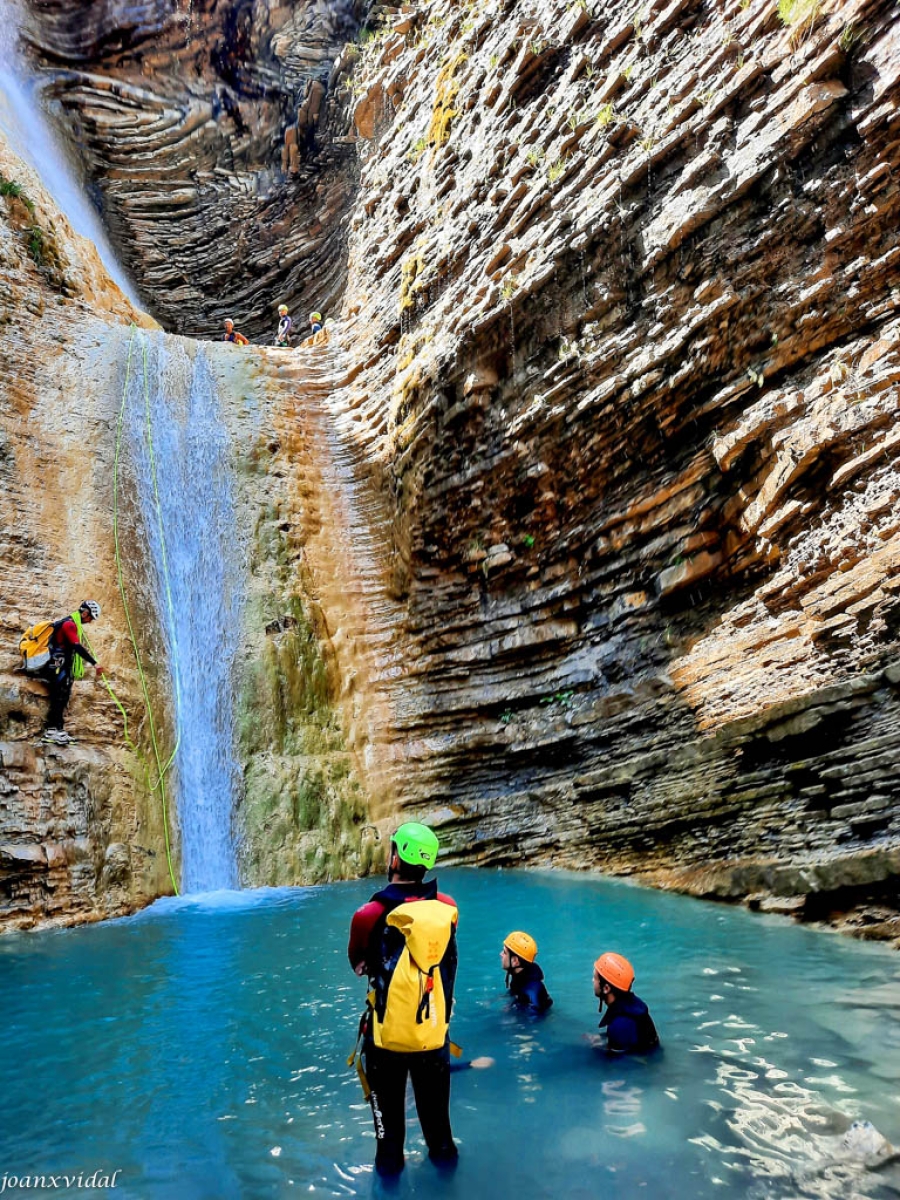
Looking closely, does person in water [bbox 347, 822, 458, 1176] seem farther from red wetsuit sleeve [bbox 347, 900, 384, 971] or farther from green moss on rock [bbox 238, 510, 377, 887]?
green moss on rock [bbox 238, 510, 377, 887]

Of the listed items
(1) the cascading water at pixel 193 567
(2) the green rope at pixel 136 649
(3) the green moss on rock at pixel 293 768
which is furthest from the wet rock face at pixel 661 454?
(2) the green rope at pixel 136 649

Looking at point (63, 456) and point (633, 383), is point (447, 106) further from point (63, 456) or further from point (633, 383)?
point (63, 456)

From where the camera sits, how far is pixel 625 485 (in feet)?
31.6

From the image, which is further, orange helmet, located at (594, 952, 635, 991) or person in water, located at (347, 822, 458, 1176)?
orange helmet, located at (594, 952, 635, 991)

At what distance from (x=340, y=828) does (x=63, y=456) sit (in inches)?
303

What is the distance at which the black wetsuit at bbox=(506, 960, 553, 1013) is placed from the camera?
15.4 ft

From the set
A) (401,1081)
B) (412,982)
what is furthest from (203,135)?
(401,1081)

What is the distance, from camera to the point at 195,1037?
4629mm

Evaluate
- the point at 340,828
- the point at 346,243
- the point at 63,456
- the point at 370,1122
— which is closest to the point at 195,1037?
the point at 370,1122

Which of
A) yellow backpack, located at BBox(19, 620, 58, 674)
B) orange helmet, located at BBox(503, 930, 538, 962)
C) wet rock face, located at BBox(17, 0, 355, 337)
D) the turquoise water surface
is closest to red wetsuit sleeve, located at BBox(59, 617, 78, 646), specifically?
yellow backpack, located at BBox(19, 620, 58, 674)

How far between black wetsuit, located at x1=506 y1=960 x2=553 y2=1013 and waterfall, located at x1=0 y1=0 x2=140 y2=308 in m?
23.6

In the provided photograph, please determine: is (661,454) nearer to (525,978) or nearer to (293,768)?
(293,768)

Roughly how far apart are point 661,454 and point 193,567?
7403 millimetres

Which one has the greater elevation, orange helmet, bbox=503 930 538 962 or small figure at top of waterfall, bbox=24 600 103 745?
small figure at top of waterfall, bbox=24 600 103 745
